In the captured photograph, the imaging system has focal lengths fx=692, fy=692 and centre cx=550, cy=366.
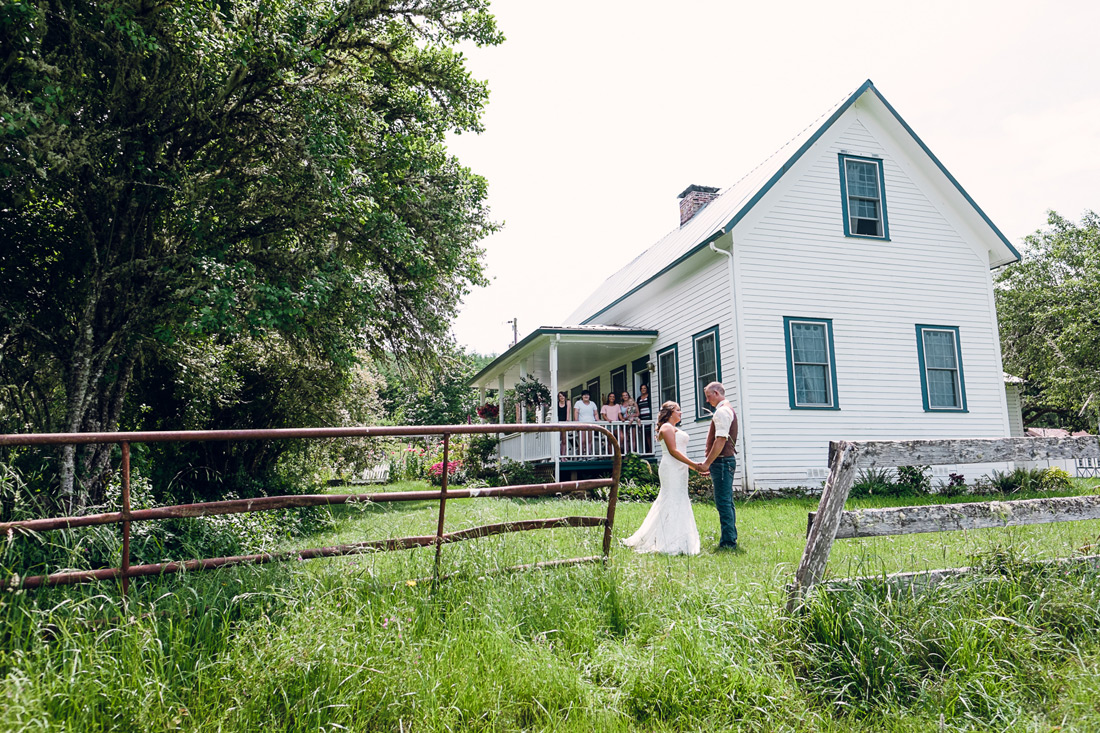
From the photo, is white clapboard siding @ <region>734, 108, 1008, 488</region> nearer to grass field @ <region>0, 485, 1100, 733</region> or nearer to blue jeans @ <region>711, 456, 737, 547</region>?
blue jeans @ <region>711, 456, 737, 547</region>

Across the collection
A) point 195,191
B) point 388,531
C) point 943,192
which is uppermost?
point 943,192

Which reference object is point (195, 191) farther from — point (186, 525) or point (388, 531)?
point (388, 531)

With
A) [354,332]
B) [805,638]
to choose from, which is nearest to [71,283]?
[354,332]

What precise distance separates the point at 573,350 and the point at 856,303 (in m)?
7.10

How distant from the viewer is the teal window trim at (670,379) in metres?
15.7

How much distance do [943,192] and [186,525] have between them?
52.7ft

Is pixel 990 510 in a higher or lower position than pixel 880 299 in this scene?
lower

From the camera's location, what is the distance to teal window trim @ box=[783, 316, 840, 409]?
536 inches

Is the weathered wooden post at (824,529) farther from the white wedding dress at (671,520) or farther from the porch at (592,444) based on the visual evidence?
the porch at (592,444)

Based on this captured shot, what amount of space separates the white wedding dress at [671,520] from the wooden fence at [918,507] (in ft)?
10.4

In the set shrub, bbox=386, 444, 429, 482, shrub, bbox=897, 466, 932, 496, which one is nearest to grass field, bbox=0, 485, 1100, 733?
shrub, bbox=897, 466, 932, 496

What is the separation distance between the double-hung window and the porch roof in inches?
26.7

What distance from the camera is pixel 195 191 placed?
7926 mm

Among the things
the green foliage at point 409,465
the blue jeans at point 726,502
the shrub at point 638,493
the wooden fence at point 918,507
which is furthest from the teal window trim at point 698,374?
the green foliage at point 409,465
